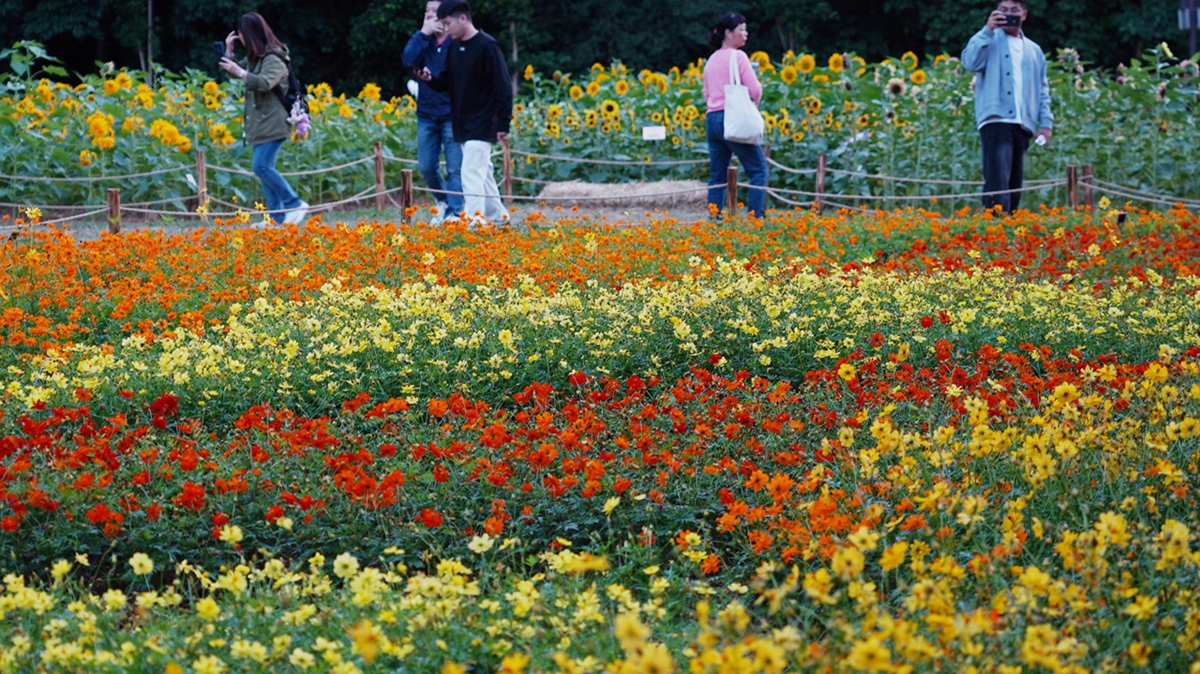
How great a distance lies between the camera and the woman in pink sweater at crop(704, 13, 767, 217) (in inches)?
384

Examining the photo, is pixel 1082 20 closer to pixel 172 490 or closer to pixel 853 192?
pixel 853 192

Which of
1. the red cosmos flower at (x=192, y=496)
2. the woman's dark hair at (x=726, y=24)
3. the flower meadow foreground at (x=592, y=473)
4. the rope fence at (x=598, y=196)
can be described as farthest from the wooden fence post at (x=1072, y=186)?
the red cosmos flower at (x=192, y=496)

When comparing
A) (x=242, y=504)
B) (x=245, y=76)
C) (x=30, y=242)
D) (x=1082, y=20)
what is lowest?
(x=242, y=504)

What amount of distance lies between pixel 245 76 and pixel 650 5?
19.3 meters

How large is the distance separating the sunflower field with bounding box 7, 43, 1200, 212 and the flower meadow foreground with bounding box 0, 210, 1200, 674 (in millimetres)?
4872

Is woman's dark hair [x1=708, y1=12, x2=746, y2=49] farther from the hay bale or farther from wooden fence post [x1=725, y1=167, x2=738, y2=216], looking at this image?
the hay bale

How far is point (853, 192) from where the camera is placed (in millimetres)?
12992

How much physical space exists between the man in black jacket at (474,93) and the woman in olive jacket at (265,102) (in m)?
1.28

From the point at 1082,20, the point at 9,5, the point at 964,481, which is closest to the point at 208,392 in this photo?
the point at 964,481

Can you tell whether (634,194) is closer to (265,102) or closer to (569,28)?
(265,102)

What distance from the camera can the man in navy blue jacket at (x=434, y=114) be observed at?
921 centimetres

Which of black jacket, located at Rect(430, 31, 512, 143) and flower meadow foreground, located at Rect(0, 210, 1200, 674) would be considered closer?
flower meadow foreground, located at Rect(0, 210, 1200, 674)

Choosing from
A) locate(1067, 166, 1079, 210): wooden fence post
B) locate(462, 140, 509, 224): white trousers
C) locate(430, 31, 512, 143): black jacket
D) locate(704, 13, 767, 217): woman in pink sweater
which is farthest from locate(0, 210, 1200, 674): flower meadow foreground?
locate(1067, 166, 1079, 210): wooden fence post

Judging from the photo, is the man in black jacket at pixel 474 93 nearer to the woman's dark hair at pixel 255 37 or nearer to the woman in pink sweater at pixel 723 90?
the woman's dark hair at pixel 255 37
